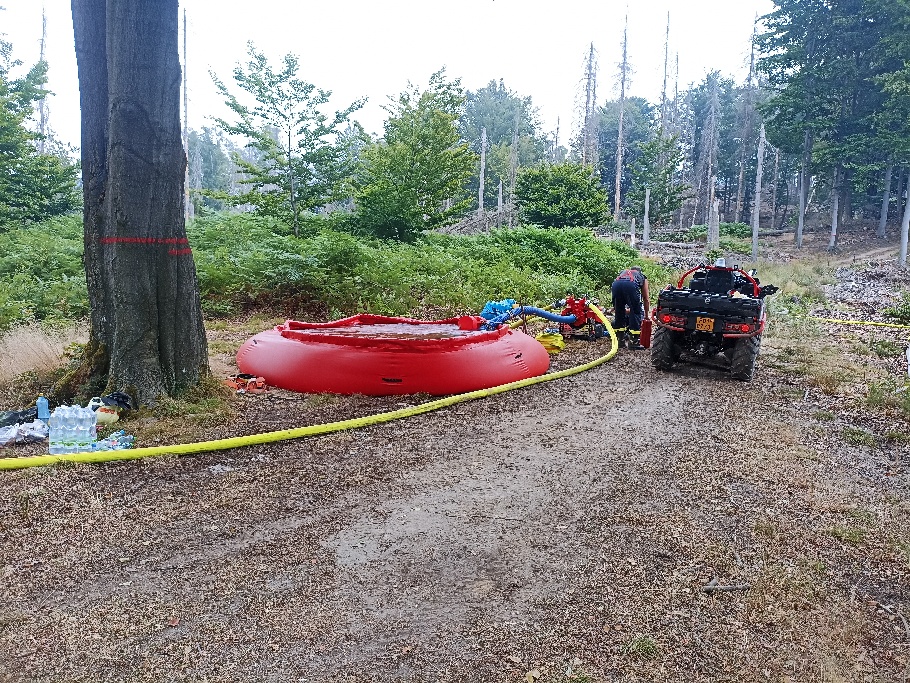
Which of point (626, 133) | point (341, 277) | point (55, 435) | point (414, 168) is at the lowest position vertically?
point (55, 435)

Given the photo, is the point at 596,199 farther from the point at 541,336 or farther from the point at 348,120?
the point at 541,336

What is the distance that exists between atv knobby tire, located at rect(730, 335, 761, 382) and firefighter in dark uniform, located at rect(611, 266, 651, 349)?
2.24 m

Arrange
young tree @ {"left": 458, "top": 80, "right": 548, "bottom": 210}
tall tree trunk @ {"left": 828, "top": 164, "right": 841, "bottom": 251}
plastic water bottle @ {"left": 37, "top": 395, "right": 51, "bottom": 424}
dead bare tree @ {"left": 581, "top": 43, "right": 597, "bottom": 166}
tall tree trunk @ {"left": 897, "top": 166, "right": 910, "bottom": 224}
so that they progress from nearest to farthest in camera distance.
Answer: plastic water bottle @ {"left": 37, "top": 395, "right": 51, "bottom": 424} → tall tree trunk @ {"left": 897, "top": 166, "right": 910, "bottom": 224} → tall tree trunk @ {"left": 828, "top": 164, "right": 841, "bottom": 251} → dead bare tree @ {"left": 581, "top": 43, "right": 597, "bottom": 166} → young tree @ {"left": 458, "top": 80, "right": 548, "bottom": 210}

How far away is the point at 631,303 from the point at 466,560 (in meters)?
7.77

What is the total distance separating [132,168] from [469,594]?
182 inches

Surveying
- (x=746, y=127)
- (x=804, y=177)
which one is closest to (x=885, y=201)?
(x=804, y=177)

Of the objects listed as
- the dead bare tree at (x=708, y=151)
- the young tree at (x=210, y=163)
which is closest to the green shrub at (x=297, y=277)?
the dead bare tree at (x=708, y=151)

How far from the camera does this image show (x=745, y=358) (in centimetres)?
788

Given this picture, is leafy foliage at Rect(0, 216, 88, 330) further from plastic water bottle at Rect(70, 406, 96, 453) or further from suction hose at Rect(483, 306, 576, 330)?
suction hose at Rect(483, 306, 576, 330)

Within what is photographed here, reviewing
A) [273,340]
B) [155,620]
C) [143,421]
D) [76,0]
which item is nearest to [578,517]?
[155,620]

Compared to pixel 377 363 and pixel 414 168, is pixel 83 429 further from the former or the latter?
pixel 414 168

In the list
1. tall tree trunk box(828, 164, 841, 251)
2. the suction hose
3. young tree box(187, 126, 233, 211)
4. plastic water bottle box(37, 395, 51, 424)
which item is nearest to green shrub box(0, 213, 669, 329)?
the suction hose

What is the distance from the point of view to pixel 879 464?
503 cm

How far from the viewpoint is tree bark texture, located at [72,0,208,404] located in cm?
550
